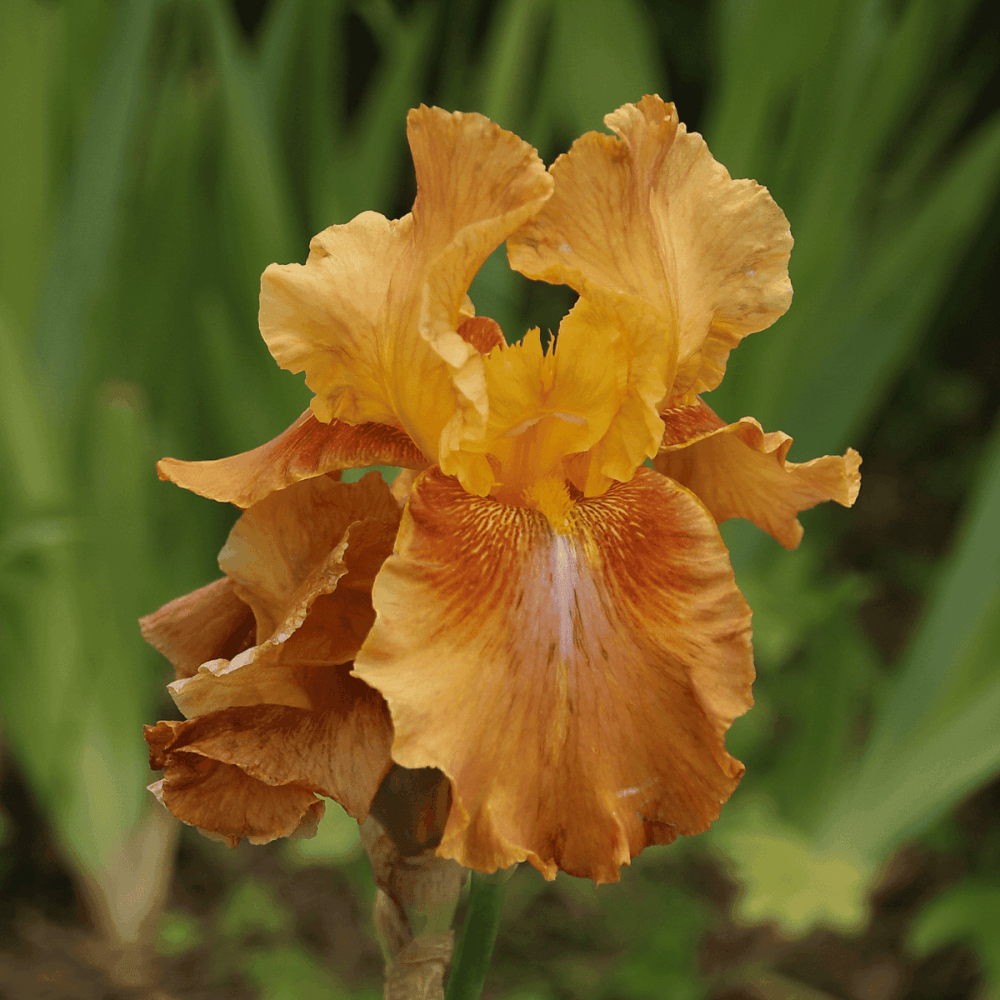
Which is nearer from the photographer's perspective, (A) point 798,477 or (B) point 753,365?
(A) point 798,477

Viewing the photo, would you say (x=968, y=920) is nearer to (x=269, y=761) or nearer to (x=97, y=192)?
(x=269, y=761)

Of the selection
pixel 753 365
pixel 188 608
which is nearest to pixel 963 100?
→ pixel 753 365

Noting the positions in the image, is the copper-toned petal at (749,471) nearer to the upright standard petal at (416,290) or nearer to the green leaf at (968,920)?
the upright standard petal at (416,290)

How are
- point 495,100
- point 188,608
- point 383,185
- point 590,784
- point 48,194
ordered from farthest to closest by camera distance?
point 383,185, point 48,194, point 495,100, point 188,608, point 590,784

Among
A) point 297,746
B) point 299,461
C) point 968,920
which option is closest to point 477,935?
point 297,746

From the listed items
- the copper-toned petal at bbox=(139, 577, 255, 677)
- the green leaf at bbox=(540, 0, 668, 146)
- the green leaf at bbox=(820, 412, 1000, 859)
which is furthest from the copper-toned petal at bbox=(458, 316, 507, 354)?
the green leaf at bbox=(540, 0, 668, 146)

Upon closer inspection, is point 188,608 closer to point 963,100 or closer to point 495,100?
point 495,100
